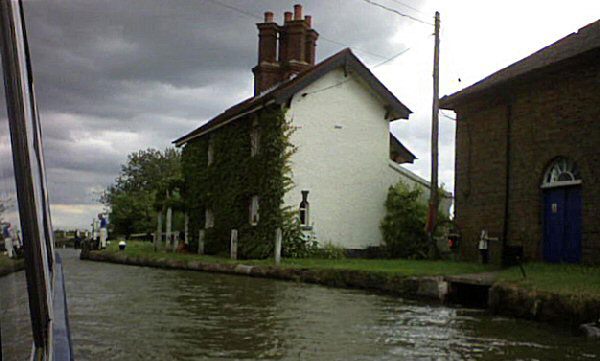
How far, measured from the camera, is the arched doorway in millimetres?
13641

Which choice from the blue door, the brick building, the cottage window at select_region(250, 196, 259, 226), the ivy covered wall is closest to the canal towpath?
the blue door

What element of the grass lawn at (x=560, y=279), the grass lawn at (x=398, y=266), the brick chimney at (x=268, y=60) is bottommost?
the grass lawn at (x=398, y=266)

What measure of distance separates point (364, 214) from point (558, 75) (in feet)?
29.6

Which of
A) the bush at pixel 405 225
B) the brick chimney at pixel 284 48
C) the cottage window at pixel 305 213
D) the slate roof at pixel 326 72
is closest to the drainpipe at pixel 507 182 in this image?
the bush at pixel 405 225

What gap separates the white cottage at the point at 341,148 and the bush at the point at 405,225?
19.4 inches

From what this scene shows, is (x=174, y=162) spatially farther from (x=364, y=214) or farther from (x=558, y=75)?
(x=558, y=75)

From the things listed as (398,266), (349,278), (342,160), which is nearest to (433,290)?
(349,278)

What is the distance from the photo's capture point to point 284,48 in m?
25.4

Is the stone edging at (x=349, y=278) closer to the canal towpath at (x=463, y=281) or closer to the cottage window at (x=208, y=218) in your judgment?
the canal towpath at (x=463, y=281)

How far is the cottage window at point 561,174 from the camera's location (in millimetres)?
13723

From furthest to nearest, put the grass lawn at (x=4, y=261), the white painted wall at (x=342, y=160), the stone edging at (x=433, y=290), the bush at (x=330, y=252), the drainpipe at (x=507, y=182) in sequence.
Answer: the white painted wall at (x=342, y=160), the bush at (x=330, y=252), the drainpipe at (x=507, y=182), the stone edging at (x=433, y=290), the grass lawn at (x=4, y=261)

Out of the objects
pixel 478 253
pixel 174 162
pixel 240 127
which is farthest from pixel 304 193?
pixel 174 162

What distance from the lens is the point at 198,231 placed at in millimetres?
26391

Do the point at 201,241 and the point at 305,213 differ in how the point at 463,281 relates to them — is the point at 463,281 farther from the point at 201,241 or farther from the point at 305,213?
the point at 201,241
